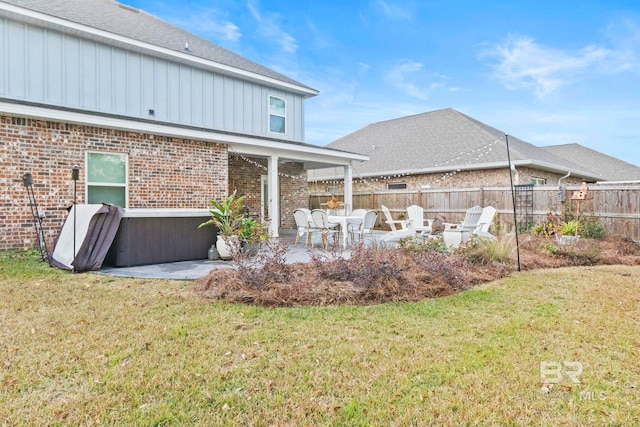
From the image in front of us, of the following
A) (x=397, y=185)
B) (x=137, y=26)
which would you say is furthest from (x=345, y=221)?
(x=397, y=185)

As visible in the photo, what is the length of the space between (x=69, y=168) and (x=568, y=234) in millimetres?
11579

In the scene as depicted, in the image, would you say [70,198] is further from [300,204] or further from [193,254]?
[300,204]

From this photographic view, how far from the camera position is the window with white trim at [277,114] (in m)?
13.0

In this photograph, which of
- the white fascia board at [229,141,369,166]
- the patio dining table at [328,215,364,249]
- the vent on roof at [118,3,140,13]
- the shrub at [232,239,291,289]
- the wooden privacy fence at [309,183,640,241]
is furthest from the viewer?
the vent on roof at [118,3,140,13]

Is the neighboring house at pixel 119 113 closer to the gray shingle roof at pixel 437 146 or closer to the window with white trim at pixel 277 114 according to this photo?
the window with white trim at pixel 277 114

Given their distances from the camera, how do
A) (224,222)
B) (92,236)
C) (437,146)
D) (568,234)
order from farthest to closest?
(437,146) < (568,234) < (224,222) < (92,236)

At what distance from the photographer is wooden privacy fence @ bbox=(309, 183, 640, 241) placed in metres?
9.96

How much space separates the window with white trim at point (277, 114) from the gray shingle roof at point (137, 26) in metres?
0.71

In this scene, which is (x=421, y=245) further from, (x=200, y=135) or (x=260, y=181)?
(x=260, y=181)

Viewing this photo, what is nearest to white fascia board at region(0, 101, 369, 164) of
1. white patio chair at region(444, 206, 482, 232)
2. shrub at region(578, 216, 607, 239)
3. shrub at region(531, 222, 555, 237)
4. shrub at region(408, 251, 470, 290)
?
white patio chair at region(444, 206, 482, 232)

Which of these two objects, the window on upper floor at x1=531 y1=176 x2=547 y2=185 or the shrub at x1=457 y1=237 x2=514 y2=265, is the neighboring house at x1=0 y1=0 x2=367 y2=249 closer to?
the shrub at x1=457 y1=237 x2=514 y2=265

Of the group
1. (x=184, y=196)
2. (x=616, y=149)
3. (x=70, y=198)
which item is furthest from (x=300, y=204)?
(x=616, y=149)

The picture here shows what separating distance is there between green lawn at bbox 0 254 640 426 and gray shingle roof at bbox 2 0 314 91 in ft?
26.0

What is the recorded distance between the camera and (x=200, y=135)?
30.9ft
